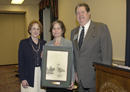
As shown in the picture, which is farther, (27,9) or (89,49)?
(27,9)

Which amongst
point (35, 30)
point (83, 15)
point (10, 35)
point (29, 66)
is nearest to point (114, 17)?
point (83, 15)

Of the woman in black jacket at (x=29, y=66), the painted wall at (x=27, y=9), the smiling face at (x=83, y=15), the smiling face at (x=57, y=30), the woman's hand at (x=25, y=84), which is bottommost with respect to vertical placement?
the woman's hand at (x=25, y=84)

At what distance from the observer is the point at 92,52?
1781mm

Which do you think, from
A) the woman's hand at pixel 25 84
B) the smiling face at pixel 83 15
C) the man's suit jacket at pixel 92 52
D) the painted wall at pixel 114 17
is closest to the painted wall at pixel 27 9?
the painted wall at pixel 114 17

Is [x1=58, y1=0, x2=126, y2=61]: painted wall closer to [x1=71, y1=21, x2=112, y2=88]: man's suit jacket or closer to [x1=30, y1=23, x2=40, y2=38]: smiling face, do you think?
[x1=71, y1=21, x2=112, y2=88]: man's suit jacket

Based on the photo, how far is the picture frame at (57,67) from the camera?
5.92 ft

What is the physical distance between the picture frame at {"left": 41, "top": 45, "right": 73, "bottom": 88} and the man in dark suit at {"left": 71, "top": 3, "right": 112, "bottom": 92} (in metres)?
0.14

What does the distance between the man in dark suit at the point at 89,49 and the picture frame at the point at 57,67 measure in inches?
5.5

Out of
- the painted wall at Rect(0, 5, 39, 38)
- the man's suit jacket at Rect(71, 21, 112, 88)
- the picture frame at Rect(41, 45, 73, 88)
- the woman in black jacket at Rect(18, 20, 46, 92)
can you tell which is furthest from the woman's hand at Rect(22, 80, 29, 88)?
the painted wall at Rect(0, 5, 39, 38)

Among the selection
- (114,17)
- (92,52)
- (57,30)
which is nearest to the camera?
(92,52)

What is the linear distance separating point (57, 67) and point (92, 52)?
0.48 metres

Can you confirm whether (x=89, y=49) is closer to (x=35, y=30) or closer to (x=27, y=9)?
(x=35, y=30)

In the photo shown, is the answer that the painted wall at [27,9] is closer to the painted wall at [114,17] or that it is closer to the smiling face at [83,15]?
the painted wall at [114,17]

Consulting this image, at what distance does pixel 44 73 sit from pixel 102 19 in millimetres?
1881
